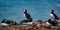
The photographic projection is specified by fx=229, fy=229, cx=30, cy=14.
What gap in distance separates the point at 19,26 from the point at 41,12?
0.51m

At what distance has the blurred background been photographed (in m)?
4.45

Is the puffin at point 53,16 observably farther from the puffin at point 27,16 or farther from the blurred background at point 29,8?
the puffin at point 27,16

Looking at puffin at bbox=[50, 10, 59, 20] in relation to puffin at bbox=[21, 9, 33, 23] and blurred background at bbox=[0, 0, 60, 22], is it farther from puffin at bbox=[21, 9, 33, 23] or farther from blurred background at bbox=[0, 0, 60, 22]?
puffin at bbox=[21, 9, 33, 23]

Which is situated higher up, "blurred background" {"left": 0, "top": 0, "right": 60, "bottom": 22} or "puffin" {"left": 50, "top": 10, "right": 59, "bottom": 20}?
"blurred background" {"left": 0, "top": 0, "right": 60, "bottom": 22}

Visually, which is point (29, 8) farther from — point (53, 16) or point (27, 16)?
point (53, 16)

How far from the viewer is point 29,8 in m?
4.50

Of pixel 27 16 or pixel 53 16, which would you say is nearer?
pixel 53 16

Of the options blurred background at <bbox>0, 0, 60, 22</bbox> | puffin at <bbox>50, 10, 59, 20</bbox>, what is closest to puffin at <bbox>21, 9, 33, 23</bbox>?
blurred background at <bbox>0, 0, 60, 22</bbox>

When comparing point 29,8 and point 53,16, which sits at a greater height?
point 29,8

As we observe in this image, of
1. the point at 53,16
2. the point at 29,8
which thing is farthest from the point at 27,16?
the point at 53,16

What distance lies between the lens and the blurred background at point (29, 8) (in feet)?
14.6

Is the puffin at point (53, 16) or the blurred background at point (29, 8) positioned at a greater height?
the blurred background at point (29, 8)

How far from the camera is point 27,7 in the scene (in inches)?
177

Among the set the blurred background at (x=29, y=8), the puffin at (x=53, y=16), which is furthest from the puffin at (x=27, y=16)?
the puffin at (x=53, y=16)
